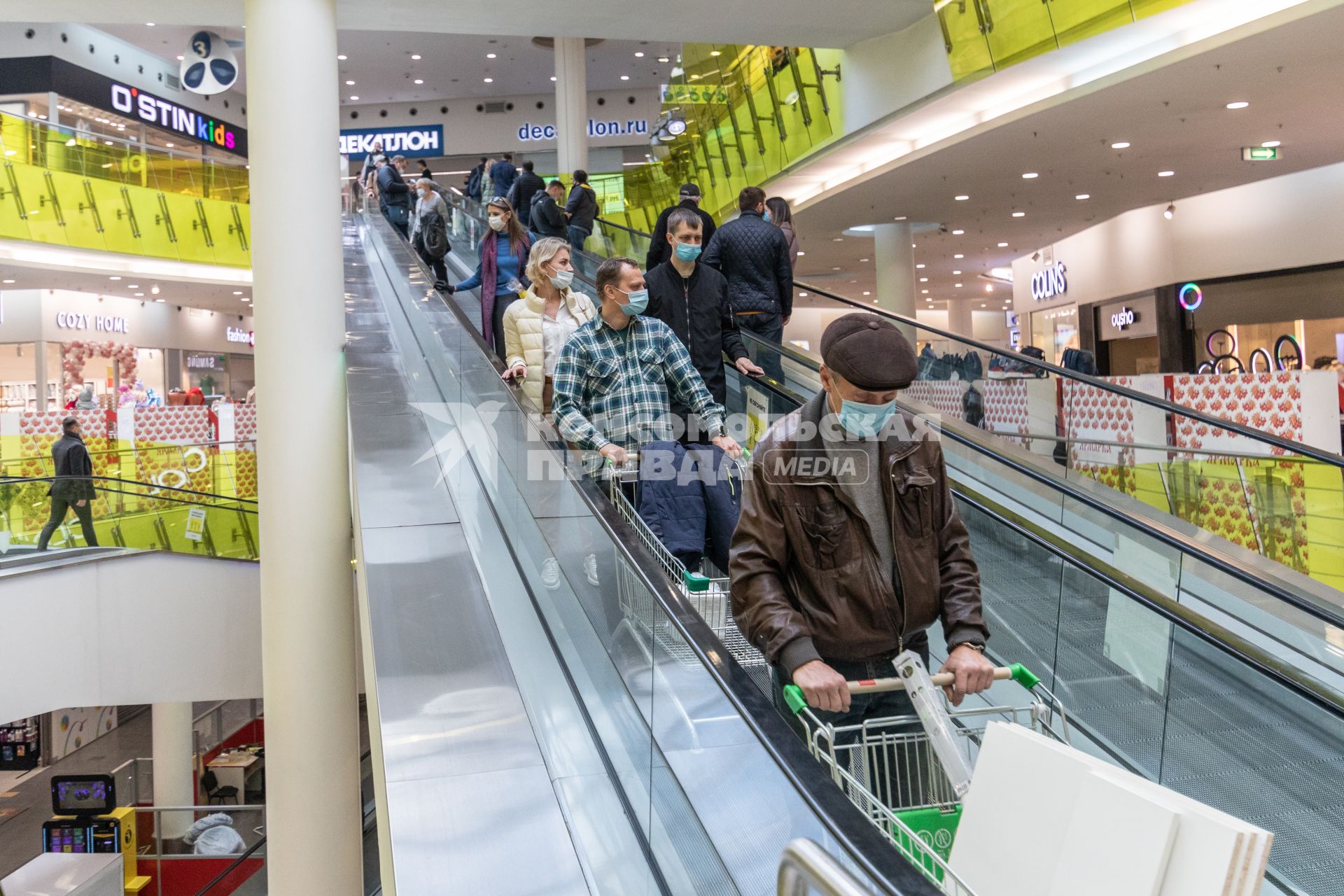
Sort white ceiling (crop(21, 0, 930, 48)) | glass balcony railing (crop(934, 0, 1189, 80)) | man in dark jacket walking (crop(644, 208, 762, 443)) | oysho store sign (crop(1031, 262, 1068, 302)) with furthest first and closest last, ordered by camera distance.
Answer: oysho store sign (crop(1031, 262, 1068, 302)), white ceiling (crop(21, 0, 930, 48)), glass balcony railing (crop(934, 0, 1189, 80)), man in dark jacket walking (crop(644, 208, 762, 443))

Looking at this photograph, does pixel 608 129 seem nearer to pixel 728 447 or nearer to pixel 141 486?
pixel 141 486

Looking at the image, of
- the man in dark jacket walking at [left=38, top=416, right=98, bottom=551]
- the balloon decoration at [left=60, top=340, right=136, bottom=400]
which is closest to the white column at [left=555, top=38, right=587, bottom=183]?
the balloon decoration at [left=60, top=340, right=136, bottom=400]

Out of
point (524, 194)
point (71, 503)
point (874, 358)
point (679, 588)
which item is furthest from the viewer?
point (524, 194)

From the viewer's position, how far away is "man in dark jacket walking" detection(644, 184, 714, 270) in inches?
286

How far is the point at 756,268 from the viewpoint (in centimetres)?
759

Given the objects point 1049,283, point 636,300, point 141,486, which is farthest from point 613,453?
point 1049,283

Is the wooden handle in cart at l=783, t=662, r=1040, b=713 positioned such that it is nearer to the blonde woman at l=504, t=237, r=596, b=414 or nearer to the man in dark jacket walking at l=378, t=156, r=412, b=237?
the blonde woman at l=504, t=237, r=596, b=414

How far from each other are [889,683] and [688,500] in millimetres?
2328

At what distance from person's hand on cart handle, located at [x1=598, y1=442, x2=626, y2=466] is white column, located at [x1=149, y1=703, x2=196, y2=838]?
14185 mm

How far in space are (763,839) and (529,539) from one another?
3167 millimetres

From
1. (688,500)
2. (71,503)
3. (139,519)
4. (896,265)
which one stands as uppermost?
(896,265)

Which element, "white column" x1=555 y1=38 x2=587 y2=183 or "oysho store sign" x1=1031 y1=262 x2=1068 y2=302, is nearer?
"oysho store sign" x1=1031 y1=262 x2=1068 y2=302

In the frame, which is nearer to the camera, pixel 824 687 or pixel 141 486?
pixel 824 687

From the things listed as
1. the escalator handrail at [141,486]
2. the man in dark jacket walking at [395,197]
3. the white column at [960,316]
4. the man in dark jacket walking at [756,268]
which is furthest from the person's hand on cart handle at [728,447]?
the white column at [960,316]
